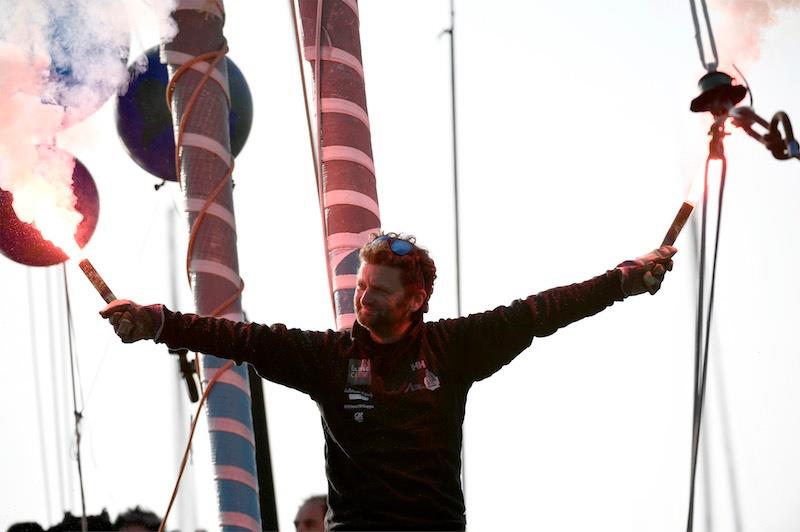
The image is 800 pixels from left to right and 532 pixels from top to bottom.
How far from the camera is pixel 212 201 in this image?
6.06 meters

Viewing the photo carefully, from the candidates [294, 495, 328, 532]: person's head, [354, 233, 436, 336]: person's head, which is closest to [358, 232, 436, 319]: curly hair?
[354, 233, 436, 336]: person's head

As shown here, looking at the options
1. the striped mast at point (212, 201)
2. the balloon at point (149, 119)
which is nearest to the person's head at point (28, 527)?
the striped mast at point (212, 201)

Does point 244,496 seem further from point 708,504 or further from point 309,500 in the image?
point 708,504

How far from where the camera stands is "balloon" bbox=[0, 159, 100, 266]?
6.78 meters

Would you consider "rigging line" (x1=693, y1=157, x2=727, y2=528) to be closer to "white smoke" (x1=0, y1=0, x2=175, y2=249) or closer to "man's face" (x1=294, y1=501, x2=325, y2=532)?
"white smoke" (x1=0, y1=0, x2=175, y2=249)

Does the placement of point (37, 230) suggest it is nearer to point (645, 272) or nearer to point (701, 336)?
point (645, 272)

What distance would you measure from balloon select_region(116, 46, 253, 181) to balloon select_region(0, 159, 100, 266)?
455mm

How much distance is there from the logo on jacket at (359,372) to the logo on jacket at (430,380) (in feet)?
0.59

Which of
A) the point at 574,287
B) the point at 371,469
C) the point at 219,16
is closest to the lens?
the point at 371,469

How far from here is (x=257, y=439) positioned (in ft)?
30.5

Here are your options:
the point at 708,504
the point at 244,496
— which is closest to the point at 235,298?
the point at 244,496

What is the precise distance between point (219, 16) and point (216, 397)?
6.39 ft

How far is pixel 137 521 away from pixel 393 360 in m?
3.77

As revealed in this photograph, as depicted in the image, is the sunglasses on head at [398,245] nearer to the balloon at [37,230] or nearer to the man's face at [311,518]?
the balloon at [37,230]
